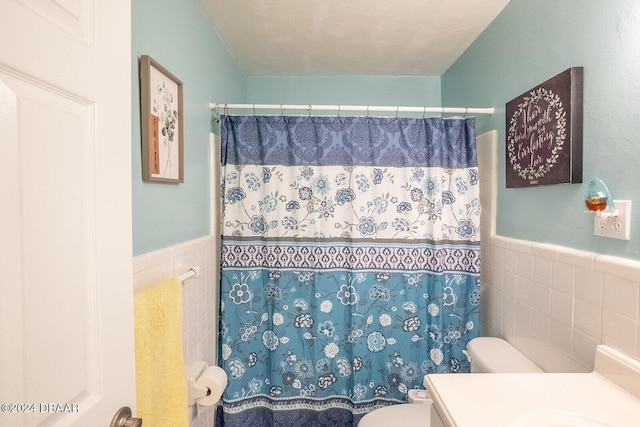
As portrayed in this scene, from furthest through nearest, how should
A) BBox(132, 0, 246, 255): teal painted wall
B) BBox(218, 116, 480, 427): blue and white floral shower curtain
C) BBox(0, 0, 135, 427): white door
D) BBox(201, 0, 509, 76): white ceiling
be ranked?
BBox(218, 116, 480, 427): blue and white floral shower curtain < BBox(201, 0, 509, 76): white ceiling < BBox(132, 0, 246, 255): teal painted wall < BBox(0, 0, 135, 427): white door

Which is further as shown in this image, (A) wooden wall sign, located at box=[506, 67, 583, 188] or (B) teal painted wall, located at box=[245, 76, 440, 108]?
(B) teal painted wall, located at box=[245, 76, 440, 108]

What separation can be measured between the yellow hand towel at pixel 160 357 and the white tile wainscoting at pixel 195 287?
11 centimetres

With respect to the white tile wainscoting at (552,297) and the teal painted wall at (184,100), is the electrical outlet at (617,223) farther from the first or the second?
the teal painted wall at (184,100)

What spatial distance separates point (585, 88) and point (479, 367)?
1.14 metres

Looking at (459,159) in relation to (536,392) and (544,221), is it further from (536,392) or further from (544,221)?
(536,392)

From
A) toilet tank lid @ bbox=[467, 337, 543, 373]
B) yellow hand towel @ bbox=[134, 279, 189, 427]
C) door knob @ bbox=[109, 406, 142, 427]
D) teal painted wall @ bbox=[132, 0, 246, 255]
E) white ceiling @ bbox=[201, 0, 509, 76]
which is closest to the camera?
door knob @ bbox=[109, 406, 142, 427]

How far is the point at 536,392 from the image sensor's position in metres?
0.86

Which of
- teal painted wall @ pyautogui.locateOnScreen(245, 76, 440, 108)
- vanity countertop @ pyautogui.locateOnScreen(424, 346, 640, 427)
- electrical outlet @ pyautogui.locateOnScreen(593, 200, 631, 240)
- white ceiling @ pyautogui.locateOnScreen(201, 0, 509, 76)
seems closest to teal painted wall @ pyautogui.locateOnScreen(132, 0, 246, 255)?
white ceiling @ pyautogui.locateOnScreen(201, 0, 509, 76)

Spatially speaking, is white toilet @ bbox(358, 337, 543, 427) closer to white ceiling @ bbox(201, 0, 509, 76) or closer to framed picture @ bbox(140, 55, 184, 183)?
framed picture @ bbox(140, 55, 184, 183)

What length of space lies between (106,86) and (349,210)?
1274mm

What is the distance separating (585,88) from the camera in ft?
3.58

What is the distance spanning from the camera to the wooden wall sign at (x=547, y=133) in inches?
43.7

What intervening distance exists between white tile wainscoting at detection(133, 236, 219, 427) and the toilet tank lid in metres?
1.25

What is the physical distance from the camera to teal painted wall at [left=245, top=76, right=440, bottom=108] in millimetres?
2428
